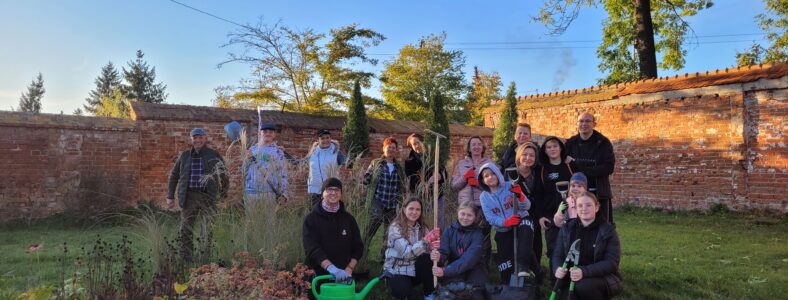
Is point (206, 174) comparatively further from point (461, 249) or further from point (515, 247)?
point (515, 247)

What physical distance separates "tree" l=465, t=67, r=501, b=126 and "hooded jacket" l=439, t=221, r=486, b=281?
2383 centimetres

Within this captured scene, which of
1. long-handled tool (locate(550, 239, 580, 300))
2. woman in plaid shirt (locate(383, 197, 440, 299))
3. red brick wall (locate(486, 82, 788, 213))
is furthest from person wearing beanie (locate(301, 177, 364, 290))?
red brick wall (locate(486, 82, 788, 213))

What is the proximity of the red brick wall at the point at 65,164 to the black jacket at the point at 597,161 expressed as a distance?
6920 mm

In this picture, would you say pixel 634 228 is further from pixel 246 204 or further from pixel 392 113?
pixel 392 113

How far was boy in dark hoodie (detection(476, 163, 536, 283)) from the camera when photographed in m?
4.06

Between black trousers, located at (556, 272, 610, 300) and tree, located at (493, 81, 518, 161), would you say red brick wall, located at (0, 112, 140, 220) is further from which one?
tree, located at (493, 81, 518, 161)

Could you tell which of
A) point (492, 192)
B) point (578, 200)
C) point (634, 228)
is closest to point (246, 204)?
point (492, 192)

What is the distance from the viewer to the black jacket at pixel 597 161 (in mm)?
4340

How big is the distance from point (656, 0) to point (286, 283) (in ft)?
Result: 55.6

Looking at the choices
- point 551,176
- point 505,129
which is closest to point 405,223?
point 551,176

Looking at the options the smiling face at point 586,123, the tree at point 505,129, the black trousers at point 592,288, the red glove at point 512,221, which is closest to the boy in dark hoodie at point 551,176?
the smiling face at point 586,123

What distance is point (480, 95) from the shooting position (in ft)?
102

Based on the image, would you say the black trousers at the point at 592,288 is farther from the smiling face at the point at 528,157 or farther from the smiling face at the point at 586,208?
the smiling face at the point at 528,157

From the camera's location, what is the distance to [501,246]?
4.18 m
